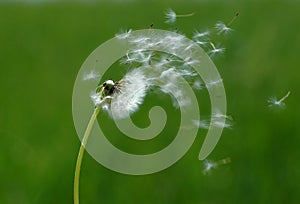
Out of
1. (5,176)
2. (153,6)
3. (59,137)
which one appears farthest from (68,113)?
(153,6)

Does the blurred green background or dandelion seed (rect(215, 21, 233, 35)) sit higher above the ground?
dandelion seed (rect(215, 21, 233, 35))

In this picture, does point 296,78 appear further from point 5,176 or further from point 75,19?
point 75,19

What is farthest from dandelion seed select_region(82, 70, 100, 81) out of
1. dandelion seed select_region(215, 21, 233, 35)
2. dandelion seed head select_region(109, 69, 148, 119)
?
dandelion seed select_region(215, 21, 233, 35)

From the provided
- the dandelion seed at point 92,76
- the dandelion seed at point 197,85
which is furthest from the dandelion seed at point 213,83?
the dandelion seed at point 92,76

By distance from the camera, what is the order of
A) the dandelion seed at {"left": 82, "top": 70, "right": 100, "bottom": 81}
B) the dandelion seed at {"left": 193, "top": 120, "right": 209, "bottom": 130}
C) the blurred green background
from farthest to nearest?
the blurred green background, the dandelion seed at {"left": 82, "top": 70, "right": 100, "bottom": 81}, the dandelion seed at {"left": 193, "top": 120, "right": 209, "bottom": 130}

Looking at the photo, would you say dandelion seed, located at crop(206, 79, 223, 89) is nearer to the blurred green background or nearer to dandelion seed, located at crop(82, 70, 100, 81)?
the blurred green background

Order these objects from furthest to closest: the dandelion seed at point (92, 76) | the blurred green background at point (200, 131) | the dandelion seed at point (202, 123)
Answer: the blurred green background at point (200, 131) → the dandelion seed at point (92, 76) → the dandelion seed at point (202, 123)

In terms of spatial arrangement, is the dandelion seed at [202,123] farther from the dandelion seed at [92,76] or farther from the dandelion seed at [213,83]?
the dandelion seed at [92,76]

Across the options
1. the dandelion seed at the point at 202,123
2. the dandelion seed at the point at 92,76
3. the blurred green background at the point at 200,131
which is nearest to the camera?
the dandelion seed at the point at 202,123
